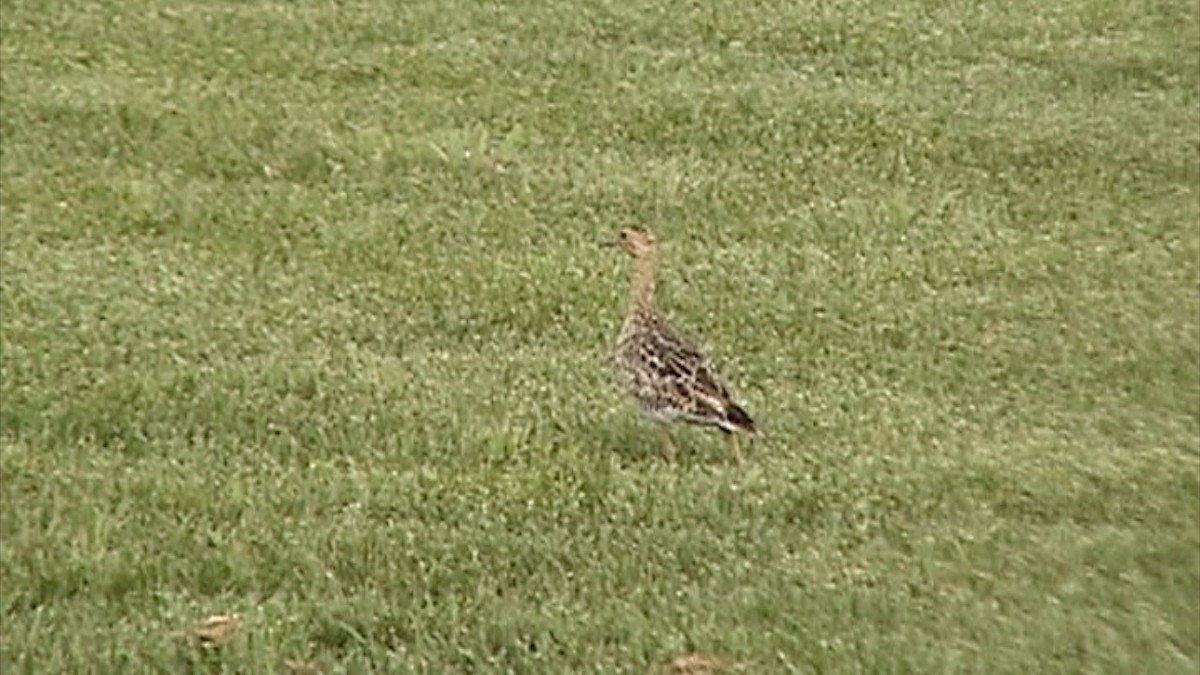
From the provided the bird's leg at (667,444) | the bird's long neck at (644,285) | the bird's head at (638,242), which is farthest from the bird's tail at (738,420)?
the bird's head at (638,242)

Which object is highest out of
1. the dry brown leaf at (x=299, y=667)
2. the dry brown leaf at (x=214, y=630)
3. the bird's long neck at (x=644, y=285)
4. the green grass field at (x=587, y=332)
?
the dry brown leaf at (x=299, y=667)

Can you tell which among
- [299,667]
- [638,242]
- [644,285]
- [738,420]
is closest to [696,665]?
[299,667]

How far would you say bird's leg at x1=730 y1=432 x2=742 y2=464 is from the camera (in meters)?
8.11

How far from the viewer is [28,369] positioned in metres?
8.83

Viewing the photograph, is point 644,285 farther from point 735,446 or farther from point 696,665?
point 696,665

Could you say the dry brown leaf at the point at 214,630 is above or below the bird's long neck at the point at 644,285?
above

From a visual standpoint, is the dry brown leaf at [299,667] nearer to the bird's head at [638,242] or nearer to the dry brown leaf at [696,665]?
the dry brown leaf at [696,665]

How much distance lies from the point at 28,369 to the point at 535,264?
260 cm

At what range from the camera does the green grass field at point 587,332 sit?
6391 millimetres

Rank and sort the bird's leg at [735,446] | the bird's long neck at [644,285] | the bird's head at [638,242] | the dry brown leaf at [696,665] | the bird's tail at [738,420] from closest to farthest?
1. the dry brown leaf at [696,665]
2. the bird's tail at [738,420]
3. the bird's leg at [735,446]
4. the bird's long neck at [644,285]
5. the bird's head at [638,242]

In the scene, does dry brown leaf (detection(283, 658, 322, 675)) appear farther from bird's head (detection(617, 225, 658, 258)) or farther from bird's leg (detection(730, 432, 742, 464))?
bird's head (detection(617, 225, 658, 258))

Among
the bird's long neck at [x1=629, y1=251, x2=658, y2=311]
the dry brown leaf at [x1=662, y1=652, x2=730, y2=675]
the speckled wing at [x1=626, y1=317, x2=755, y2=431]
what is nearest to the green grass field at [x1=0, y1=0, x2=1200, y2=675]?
the dry brown leaf at [x1=662, y1=652, x2=730, y2=675]

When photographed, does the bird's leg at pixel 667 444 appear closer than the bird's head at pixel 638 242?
Yes

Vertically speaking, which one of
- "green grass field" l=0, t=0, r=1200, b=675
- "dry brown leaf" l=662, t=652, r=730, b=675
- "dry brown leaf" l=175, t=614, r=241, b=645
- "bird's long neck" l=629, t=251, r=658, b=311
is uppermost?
"dry brown leaf" l=662, t=652, r=730, b=675
